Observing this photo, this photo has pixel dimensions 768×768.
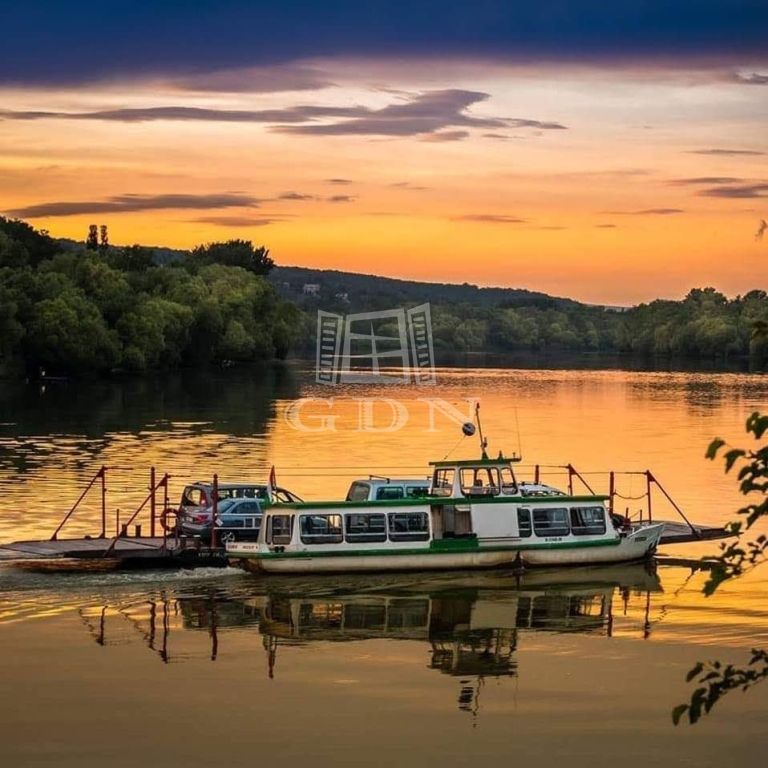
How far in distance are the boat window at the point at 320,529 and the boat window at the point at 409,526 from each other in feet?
5.49

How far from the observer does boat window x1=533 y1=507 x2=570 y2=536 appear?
4591cm

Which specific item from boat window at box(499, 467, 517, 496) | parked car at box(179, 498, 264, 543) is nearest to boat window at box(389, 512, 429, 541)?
boat window at box(499, 467, 517, 496)

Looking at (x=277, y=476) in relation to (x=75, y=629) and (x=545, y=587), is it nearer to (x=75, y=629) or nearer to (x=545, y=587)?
(x=545, y=587)

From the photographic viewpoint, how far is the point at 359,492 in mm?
48031

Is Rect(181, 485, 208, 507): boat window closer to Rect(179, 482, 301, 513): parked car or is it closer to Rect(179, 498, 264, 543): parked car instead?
Rect(179, 482, 301, 513): parked car

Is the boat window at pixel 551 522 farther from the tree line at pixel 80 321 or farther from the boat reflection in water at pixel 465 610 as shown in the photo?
the tree line at pixel 80 321

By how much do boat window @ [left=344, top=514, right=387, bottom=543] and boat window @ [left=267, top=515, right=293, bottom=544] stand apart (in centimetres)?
171

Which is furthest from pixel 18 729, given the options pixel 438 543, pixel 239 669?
pixel 438 543

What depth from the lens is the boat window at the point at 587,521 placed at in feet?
152

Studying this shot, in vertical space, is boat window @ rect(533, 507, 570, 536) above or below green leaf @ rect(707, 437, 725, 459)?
below

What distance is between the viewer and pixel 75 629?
3656 centimetres

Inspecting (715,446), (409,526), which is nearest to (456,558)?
(409,526)

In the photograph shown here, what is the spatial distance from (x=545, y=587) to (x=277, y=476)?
27474 millimetres

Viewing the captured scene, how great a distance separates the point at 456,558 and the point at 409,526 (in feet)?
5.89
